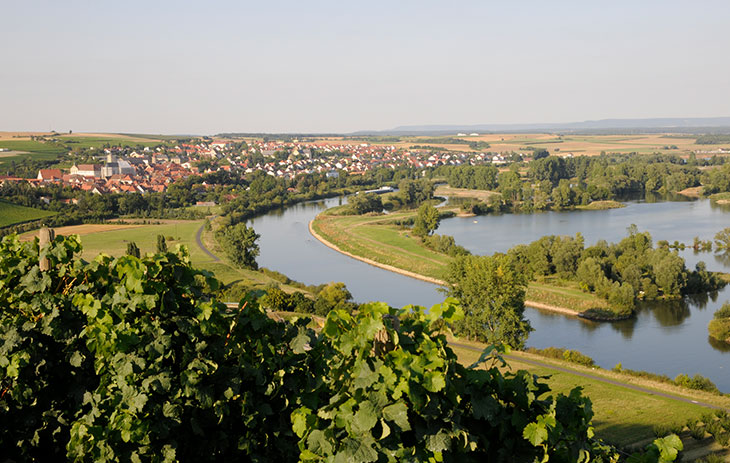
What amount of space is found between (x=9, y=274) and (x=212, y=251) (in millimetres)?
30702

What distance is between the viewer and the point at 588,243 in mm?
34312

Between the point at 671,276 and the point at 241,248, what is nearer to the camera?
the point at 671,276

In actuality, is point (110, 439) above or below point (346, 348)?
below

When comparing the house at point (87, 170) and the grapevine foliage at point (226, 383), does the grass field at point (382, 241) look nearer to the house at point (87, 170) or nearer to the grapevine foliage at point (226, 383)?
the grapevine foliage at point (226, 383)

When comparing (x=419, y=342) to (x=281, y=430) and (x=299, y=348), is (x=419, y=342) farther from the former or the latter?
(x=281, y=430)

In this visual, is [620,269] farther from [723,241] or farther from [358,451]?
[358,451]

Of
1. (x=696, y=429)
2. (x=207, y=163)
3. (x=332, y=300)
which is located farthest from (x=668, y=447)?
(x=207, y=163)

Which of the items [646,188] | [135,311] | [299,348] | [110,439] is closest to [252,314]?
[299,348]

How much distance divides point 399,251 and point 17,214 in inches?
945

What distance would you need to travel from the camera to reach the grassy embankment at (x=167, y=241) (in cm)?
2803

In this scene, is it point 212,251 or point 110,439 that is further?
point 212,251

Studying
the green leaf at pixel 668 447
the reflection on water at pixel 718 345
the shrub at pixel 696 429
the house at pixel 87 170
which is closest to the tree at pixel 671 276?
the reflection on water at pixel 718 345

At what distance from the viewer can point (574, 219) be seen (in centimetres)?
4541

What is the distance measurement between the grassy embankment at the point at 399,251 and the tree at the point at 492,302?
4.76m
